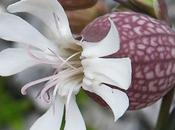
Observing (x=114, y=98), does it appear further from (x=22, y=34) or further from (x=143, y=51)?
(x=22, y=34)

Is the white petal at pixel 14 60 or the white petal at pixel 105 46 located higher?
the white petal at pixel 105 46

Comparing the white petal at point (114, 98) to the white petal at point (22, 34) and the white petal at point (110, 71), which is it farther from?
the white petal at point (22, 34)

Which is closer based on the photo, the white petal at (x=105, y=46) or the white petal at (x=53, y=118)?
the white petal at (x=105, y=46)

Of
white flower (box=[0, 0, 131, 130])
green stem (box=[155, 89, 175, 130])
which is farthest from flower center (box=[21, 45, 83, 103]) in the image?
green stem (box=[155, 89, 175, 130])

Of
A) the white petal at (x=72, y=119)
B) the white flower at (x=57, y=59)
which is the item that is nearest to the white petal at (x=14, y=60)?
the white flower at (x=57, y=59)

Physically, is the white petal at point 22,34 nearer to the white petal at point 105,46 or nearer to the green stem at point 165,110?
the white petal at point 105,46

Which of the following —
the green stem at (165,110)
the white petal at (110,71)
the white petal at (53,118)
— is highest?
the white petal at (110,71)

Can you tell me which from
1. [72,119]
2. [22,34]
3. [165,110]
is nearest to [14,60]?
[22,34]
